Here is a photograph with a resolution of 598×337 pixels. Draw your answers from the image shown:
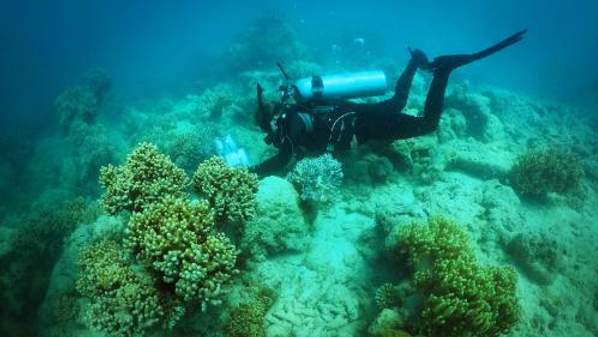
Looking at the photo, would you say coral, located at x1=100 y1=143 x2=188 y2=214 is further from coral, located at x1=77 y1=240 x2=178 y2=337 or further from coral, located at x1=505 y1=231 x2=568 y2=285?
coral, located at x1=505 y1=231 x2=568 y2=285

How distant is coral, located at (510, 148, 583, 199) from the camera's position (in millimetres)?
7664

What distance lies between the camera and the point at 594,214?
782 centimetres

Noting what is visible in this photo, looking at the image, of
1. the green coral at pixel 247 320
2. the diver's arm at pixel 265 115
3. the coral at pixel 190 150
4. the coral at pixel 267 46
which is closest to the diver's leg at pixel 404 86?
the diver's arm at pixel 265 115

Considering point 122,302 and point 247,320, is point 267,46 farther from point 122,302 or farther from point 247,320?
point 122,302

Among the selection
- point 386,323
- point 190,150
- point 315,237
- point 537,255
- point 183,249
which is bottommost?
point 537,255

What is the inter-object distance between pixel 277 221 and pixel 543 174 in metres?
6.02

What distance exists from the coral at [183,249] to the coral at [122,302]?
19cm

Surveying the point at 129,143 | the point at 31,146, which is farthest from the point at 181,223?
the point at 31,146

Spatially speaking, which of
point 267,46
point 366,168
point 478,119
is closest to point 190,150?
point 366,168

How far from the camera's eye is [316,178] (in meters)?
5.95

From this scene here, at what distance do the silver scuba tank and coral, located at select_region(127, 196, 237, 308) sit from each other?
12.4 ft

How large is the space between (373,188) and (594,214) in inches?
190

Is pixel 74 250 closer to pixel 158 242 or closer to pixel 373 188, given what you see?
pixel 158 242

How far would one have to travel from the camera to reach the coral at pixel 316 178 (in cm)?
588
